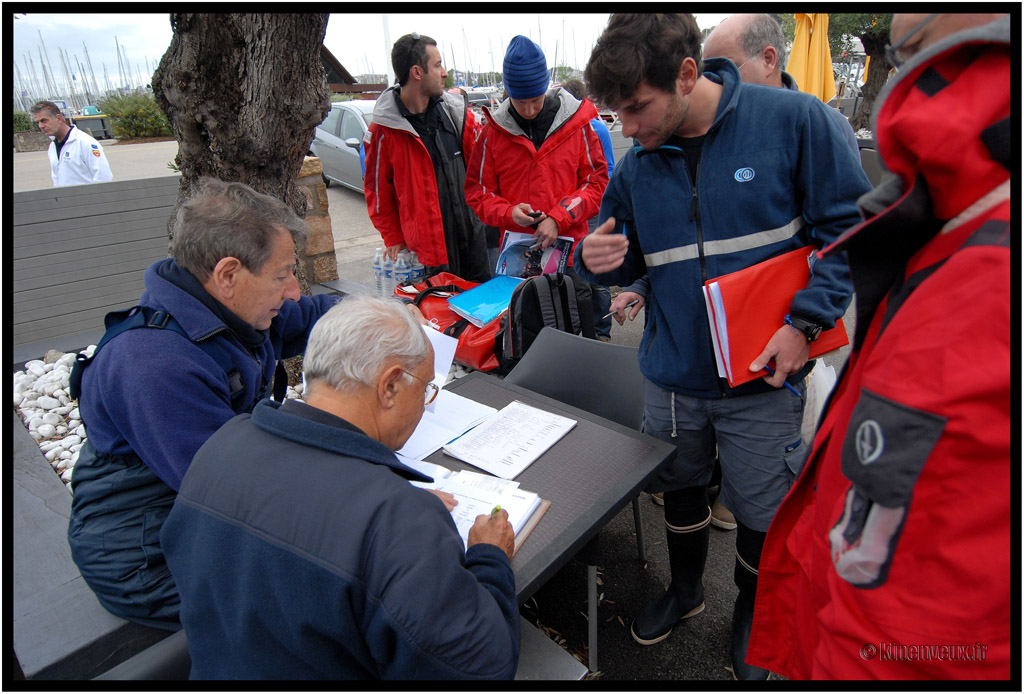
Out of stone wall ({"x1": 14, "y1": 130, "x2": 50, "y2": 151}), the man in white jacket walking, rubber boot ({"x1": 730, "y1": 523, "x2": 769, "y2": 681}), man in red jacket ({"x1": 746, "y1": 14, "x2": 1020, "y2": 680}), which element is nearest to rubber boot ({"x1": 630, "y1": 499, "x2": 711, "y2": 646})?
rubber boot ({"x1": 730, "y1": 523, "x2": 769, "y2": 681})

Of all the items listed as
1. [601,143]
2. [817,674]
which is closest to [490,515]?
[817,674]

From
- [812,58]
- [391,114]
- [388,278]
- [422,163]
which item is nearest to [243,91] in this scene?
[391,114]

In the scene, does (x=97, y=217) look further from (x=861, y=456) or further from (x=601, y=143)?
(x=861, y=456)

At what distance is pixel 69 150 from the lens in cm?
614

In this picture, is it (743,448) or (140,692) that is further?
(743,448)

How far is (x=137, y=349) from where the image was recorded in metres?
1.51

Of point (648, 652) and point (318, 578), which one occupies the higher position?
point (318, 578)

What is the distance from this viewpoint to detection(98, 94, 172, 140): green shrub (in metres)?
22.3

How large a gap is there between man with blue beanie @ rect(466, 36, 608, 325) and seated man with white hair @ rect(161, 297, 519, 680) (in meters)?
2.39

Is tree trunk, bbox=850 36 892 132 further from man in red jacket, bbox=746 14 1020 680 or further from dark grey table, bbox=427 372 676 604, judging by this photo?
man in red jacket, bbox=746 14 1020 680

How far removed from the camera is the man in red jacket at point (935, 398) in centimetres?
73

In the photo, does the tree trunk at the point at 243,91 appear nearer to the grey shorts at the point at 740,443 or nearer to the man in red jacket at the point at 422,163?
the man in red jacket at the point at 422,163

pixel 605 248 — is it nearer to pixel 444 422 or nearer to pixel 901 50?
pixel 444 422

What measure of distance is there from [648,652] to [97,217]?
493 centimetres
